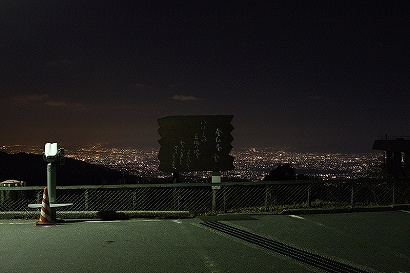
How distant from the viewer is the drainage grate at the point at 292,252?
26.7ft

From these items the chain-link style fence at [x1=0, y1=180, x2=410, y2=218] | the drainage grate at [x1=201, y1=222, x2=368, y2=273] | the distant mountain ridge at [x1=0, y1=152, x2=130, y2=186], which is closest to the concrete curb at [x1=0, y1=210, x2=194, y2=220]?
the chain-link style fence at [x1=0, y1=180, x2=410, y2=218]

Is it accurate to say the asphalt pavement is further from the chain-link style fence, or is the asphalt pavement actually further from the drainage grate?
the chain-link style fence

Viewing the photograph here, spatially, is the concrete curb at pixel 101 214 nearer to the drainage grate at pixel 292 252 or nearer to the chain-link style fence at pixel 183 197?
the chain-link style fence at pixel 183 197

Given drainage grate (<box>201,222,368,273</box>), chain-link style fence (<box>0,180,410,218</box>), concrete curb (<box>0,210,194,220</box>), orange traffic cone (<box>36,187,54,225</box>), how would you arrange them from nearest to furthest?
drainage grate (<box>201,222,368,273</box>) < orange traffic cone (<box>36,187,54,225</box>) < concrete curb (<box>0,210,194,220</box>) < chain-link style fence (<box>0,180,410,218</box>)

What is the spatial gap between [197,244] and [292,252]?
1850mm

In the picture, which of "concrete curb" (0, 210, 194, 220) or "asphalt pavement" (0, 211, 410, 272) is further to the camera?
"concrete curb" (0, 210, 194, 220)

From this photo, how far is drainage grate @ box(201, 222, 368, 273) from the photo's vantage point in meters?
8.14

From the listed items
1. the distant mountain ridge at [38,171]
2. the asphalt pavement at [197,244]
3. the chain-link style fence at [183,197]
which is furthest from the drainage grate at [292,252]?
the distant mountain ridge at [38,171]

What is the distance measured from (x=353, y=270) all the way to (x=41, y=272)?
4.72 metres

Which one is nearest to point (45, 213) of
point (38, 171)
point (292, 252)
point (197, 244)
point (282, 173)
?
point (197, 244)

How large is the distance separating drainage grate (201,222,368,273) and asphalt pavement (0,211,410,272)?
6.8 inches

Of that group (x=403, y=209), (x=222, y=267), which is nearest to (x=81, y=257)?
(x=222, y=267)

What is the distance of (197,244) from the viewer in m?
10.0

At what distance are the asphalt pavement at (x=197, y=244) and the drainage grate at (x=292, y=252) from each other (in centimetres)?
17
